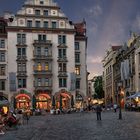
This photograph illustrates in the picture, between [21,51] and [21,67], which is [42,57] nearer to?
[21,51]

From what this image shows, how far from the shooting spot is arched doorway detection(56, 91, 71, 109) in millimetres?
77875

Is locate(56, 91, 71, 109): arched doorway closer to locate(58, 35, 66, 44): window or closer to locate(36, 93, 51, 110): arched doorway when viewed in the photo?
locate(36, 93, 51, 110): arched doorway

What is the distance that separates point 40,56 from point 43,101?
376 inches

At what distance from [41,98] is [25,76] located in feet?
18.9

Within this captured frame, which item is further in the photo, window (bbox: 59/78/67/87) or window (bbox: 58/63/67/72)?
→ window (bbox: 58/63/67/72)

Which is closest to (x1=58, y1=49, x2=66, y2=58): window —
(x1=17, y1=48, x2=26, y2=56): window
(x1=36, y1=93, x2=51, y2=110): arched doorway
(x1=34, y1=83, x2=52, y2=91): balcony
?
(x1=34, y1=83, x2=52, y2=91): balcony

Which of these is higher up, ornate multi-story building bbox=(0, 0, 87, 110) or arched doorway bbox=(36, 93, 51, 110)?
ornate multi-story building bbox=(0, 0, 87, 110)

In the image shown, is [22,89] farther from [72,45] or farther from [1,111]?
[1,111]

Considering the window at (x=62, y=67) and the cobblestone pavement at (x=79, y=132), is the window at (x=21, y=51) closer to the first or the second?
the window at (x=62, y=67)

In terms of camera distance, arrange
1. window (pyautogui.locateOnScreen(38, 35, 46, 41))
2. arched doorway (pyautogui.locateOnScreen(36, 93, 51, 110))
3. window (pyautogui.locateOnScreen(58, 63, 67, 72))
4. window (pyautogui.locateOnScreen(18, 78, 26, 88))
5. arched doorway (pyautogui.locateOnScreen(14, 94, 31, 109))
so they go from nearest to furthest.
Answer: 1. arched doorway (pyautogui.locateOnScreen(14, 94, 31, 109))
2. window (pyautogui.locateOnScreen(18, 78, 26, 88))
3. arched doorway (pyautogui.locateOnScreen(36, 93, 51, 110))
4. window (pyautogui.locateOnScreen(38, 35, 46, 41))
5. window (pyautogui.locateOnScreen(58, 63, 67, 72))

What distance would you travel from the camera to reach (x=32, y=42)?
78.0m

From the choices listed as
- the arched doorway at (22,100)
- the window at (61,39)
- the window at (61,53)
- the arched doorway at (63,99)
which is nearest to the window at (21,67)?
the arched doorway at (22,100)

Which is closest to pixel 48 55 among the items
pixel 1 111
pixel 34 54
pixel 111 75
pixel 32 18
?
pixel 34 54

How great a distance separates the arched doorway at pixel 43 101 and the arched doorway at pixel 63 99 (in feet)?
6.25
